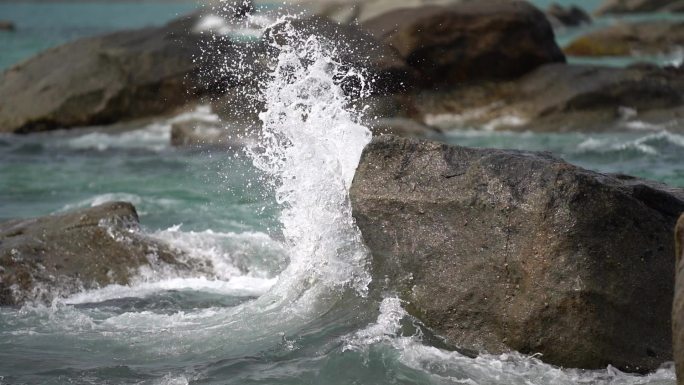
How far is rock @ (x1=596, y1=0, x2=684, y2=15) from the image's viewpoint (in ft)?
156

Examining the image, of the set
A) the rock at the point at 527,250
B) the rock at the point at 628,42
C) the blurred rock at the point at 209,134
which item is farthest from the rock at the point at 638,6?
the rock at the point at 527,250

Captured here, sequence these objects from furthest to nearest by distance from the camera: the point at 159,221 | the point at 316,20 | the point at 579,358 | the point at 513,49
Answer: the point at 513,49 → the point at 316,20 → the point at 159,221 → the point at 579,358

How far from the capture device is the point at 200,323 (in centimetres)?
714

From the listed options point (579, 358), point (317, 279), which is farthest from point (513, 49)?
point (579, 358)

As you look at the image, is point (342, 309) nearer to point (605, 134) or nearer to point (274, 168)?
point (274, 168)

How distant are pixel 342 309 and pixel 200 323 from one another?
0.99 meters

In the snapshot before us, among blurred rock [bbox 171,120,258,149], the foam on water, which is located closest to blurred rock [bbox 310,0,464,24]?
blurred rock [bbox 171,120,258,149]

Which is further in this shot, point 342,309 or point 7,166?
point 7,166

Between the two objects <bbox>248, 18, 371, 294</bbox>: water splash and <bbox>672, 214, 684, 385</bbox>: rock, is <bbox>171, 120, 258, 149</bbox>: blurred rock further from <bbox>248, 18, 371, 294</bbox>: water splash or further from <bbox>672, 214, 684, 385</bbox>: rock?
<bbox>672, 214, 684, 385</bbox>: rock

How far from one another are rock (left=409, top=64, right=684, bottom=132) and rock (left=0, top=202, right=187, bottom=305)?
848 cm

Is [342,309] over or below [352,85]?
below

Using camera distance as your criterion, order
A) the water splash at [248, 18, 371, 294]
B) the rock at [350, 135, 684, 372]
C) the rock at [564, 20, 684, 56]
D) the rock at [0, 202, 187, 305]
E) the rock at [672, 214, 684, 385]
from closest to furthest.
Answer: the rock at [672, 214, 684, 385], the rock at [350, 135, 684, 372], the water splash at [248, 18, 371, 294], the rock at [0, 202, 187, 305], the rock at [564, 20, 684, 56]

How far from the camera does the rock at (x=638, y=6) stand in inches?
1874

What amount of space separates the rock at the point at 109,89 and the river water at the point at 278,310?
6.62 m
